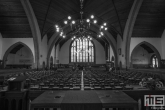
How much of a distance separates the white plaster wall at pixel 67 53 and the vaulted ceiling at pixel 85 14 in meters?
12.6

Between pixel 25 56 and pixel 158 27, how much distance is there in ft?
78.6

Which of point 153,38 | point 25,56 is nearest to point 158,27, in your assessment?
point 153,38

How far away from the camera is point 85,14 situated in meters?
19.9

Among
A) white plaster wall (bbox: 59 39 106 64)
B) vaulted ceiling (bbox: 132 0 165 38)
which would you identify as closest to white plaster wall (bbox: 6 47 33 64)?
white plaster wall (bbox: 59 39 106 64)

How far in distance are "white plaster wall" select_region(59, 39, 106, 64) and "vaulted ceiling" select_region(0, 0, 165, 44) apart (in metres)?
12.6

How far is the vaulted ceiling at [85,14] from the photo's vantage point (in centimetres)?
1452

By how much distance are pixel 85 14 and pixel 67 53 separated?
1425 centimetres

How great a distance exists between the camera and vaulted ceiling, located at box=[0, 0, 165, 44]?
14523 mm

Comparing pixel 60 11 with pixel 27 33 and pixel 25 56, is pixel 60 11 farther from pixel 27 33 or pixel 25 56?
pixel 25 56

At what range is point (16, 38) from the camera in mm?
19688

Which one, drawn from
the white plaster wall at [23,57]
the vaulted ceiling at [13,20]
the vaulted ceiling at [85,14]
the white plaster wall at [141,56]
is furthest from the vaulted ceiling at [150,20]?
the white plaster wall at [23,57]

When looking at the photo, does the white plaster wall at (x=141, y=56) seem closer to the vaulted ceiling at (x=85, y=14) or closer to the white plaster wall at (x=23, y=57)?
the vaulted ceiling at (x=85, y=14)

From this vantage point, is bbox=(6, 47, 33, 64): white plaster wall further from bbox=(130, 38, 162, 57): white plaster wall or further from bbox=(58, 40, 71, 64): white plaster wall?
bbox=(130, 38, 162, 57): white plaster wall

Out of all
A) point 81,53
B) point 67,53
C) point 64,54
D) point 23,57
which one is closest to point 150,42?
point 81,53
